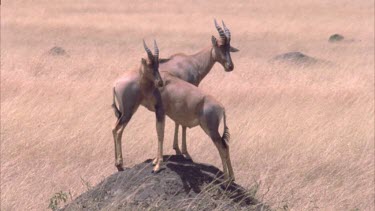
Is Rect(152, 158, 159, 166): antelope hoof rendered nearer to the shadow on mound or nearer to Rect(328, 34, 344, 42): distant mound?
the shadow on mound

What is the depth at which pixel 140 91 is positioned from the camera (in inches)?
319

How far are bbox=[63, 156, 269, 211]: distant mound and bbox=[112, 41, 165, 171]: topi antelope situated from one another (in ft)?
1.25

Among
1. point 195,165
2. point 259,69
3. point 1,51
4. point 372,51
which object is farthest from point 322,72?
point 195,165

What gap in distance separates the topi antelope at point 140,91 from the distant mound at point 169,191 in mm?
381

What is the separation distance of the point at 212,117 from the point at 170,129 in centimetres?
598

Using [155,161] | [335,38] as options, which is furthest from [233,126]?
[335,38]

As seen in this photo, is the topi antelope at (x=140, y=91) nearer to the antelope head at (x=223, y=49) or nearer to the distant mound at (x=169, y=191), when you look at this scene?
the distant mound at (x=169, y=191)

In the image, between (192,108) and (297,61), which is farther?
(297,61)

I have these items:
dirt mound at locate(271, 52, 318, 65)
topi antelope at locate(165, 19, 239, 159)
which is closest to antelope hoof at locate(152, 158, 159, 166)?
topi antelope at locate(165, 19, 239, 159)

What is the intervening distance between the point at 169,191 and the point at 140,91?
106cm

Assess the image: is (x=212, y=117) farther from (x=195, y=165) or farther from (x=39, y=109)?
(x=39, y=109)

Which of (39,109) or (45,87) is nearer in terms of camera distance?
(39,109)

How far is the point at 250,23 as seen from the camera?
3819 centimetres

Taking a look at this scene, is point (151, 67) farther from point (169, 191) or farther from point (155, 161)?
point (169, 191)
